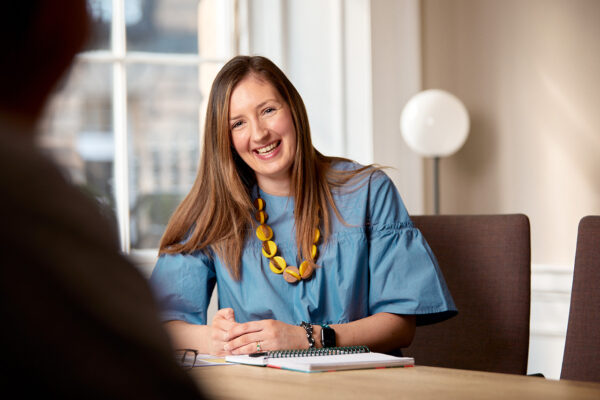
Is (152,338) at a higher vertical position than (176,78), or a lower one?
lower

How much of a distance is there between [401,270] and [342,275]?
0.47 ft

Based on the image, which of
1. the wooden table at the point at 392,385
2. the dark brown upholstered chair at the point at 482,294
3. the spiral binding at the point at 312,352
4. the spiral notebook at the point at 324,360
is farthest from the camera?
the dark brown upholstered chair at the point at 482,294

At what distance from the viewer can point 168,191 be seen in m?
3.14

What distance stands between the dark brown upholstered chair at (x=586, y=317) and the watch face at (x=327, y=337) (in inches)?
19.4

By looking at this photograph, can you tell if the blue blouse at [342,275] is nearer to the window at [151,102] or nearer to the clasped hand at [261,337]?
the clasped hand at [261,337]

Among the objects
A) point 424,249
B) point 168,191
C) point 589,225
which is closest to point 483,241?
point 424,249

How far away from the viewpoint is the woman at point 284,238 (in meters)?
1.81

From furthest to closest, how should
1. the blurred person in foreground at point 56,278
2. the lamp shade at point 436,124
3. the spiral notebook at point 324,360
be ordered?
the lamp shade at point 436,124, the spiral notebook at point 324,360, the blurred person in foreground at point 56,278

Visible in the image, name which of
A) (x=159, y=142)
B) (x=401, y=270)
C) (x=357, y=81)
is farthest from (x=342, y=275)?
(x=357, y=81)

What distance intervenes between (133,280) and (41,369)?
0.04 meters

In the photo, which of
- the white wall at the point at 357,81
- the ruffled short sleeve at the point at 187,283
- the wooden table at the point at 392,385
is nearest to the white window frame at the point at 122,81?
the white wall at the point at 357,81

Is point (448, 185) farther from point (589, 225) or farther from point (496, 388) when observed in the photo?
point (496, 388)

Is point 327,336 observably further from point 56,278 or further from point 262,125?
point 56,278

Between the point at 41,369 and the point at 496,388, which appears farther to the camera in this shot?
the point at 496,388
